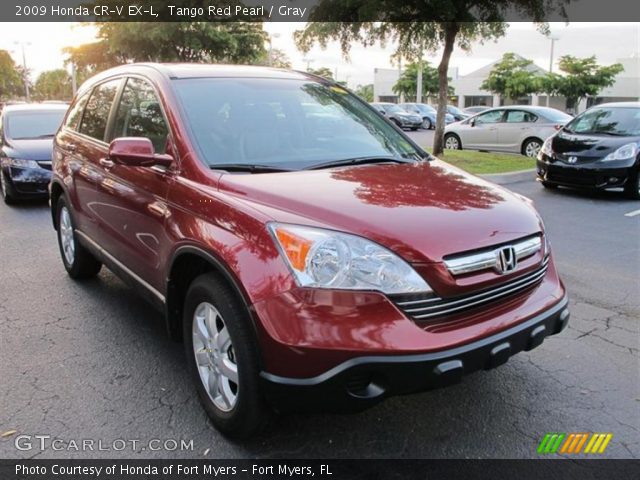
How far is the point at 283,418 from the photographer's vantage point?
2914mm

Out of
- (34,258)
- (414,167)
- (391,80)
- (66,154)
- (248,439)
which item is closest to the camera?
(248,439)

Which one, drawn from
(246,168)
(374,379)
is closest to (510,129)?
(246,168)

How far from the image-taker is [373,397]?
88.8 inches

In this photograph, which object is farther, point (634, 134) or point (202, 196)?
point (634, 134)

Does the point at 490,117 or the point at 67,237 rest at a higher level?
the point at 490,117

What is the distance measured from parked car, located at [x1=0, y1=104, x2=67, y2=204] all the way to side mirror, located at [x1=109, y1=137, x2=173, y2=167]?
6.31 metres

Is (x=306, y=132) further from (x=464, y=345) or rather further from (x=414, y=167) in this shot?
(x=464, y=345)

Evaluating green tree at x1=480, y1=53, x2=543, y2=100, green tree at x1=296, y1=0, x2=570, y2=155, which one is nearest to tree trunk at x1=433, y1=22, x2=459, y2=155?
green tree at x1=296, y1=0, x2=570, y2=155

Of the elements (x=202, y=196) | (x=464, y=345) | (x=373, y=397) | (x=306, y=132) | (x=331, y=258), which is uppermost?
(x=306, y=132)

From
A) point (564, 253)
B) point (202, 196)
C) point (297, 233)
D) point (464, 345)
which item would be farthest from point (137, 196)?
point (564, 253)

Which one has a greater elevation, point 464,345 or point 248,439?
point 464,345

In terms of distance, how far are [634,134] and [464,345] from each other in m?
8.65

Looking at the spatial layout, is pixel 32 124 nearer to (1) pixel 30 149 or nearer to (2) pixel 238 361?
(1) pixel 30 149

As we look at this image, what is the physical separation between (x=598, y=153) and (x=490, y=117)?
6245mm
